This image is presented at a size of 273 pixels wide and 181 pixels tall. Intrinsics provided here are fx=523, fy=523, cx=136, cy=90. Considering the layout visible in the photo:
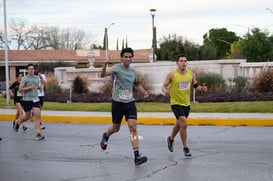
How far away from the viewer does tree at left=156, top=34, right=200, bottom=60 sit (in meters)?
51.9

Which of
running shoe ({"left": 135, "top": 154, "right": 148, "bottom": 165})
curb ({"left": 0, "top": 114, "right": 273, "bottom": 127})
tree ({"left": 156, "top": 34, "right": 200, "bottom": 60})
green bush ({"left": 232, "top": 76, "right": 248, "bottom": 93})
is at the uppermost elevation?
tree ({"left": 156, "top": 34, "right": 200, "bottom": 60})

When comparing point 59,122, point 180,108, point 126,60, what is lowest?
point 59,122

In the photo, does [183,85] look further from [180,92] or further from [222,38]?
[222,38]

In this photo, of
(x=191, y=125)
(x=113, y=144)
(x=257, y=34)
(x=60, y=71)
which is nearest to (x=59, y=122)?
(x=191, y=125)

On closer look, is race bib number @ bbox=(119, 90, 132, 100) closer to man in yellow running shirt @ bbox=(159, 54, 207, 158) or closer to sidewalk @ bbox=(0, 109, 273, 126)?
man in yellow running shirt @ bbox=(159, 54, 207, 158)

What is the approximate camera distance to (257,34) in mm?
54031

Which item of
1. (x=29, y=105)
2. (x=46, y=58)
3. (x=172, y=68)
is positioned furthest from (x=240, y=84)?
(x=46, y=58)

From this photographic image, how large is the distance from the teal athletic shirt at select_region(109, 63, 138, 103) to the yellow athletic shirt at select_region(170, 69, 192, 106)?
865 mm

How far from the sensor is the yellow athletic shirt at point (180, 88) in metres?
8.98

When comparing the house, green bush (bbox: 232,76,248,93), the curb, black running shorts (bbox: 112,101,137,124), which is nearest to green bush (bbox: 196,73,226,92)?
green bush (bbox: 232,76,248,93)

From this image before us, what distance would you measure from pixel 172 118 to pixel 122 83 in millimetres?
6947

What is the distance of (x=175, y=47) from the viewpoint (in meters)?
51.9

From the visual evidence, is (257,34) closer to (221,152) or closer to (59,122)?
(59,122)

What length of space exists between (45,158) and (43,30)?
7512 cm
